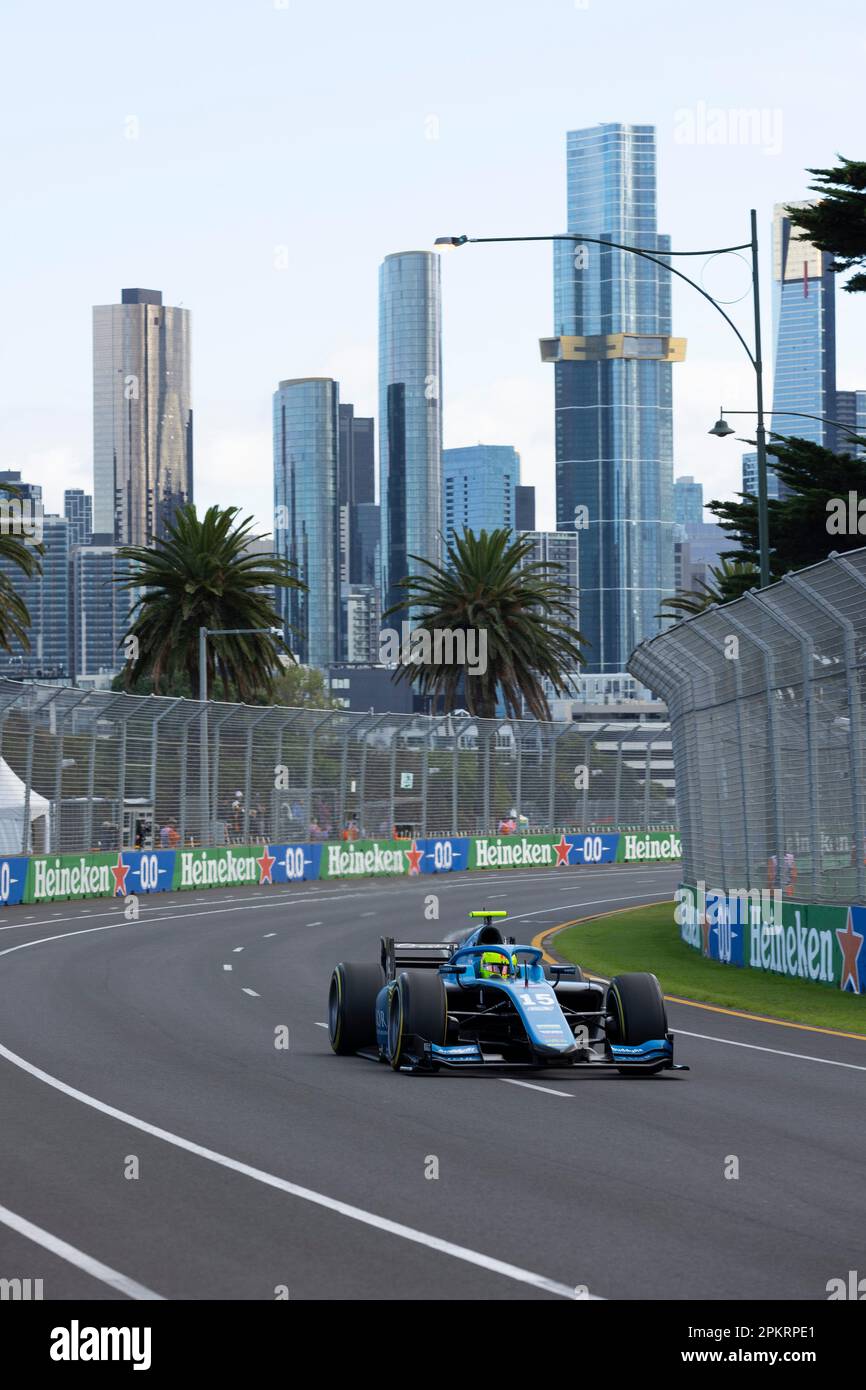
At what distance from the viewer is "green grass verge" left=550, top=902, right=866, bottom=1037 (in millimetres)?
20906

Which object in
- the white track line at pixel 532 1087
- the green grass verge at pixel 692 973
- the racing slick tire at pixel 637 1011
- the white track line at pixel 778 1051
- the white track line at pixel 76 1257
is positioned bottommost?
the green grass verge at pixel 692 973

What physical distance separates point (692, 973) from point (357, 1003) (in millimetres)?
10369

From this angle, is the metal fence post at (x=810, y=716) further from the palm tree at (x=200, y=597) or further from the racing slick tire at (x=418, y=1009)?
the palm tree at (x=200, y=597)

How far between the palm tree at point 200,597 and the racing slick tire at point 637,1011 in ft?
148

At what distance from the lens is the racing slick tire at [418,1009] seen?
48.7ft

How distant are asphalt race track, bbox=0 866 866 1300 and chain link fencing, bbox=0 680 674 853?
22.4 metres

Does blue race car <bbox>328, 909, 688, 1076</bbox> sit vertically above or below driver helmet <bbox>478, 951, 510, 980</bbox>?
below

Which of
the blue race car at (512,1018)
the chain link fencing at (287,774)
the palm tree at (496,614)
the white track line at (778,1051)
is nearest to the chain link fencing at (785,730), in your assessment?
the white track line at (778,1051)

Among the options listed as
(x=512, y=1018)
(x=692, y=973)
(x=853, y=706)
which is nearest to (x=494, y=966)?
(x=512, y=1018)

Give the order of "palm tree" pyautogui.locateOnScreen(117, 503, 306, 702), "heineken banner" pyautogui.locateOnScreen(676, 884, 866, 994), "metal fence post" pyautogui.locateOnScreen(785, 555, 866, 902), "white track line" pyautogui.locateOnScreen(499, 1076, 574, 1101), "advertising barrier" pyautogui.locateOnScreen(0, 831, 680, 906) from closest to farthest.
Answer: "white track line" pyautogui.locateOnScreen(499, 1076, 574, 1101), "metal fence post" pyautogui.locateOnScreen(785, 555, 866, 902), "heineken banner" pyautogui.locateOnScreen(676, 884, 866, 994), "advertising barrier" pyautogui.locateOnScreen(0, 831, 680, 906), "palm tree" pyautogui.locateOnScreen(117, 503, 306, 702)

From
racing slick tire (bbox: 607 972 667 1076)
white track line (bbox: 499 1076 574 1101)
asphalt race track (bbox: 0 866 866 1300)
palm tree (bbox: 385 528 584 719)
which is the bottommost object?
white track line (bbox: 499 1076 574 1101)

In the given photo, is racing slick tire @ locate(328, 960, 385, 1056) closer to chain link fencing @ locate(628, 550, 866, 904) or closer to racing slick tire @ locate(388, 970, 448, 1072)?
Result: racing slick tire @ locate(388, 970, 448, 1072)

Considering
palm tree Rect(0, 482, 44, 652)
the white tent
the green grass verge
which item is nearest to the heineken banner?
the green grass verge

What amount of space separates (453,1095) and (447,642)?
52.1 metres
